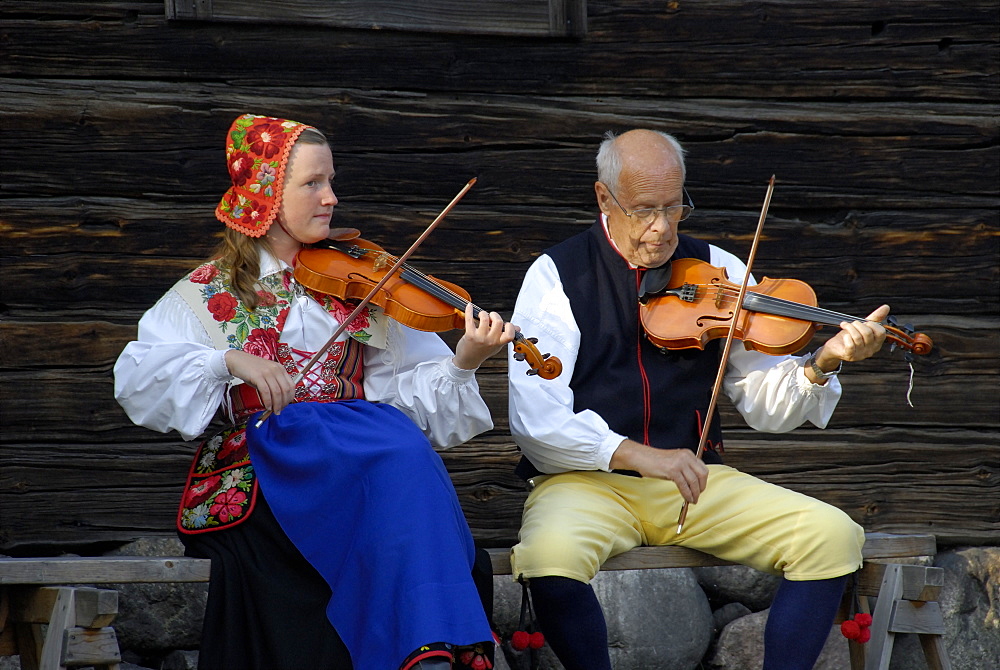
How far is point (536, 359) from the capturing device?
8.76ft

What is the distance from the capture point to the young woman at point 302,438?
7.96ft

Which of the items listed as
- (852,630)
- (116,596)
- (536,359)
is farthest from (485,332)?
(852,630)

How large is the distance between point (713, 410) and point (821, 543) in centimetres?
41

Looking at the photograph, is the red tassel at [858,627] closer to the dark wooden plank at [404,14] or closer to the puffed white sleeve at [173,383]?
the puffed white sleeve at [173,383]

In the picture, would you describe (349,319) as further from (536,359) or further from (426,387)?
(536,359)

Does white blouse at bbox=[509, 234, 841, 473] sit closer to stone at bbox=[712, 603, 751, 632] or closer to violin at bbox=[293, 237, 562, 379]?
violin at bbox=[293, 237, 562, 379]

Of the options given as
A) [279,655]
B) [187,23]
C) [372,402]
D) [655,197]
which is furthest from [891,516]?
[187,23]

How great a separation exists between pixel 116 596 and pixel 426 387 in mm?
852

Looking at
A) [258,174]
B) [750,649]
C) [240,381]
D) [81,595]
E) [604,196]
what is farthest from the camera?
[750,649]

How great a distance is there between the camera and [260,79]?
347 cm

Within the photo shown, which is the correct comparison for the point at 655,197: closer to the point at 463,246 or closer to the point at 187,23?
the point at 463,246

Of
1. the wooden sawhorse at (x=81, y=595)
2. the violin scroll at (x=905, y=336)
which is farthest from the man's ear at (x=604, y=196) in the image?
the wooden sawhorse at (x=81, y=595)

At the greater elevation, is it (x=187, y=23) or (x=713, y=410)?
(x=187, y=23)

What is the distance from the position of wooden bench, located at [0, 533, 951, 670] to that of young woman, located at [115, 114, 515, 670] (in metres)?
0.17
